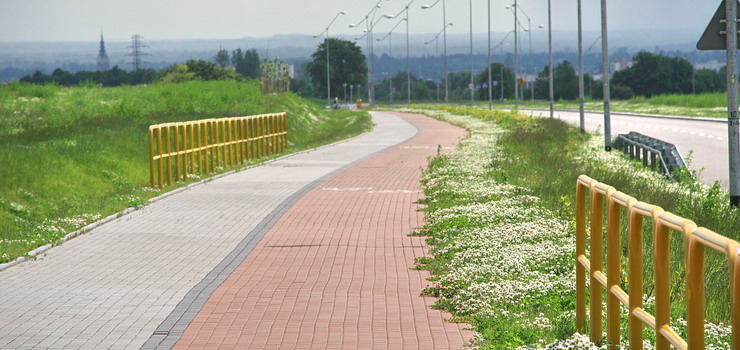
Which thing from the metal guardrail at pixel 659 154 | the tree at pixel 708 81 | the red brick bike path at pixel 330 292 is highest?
the tree at pixel 708 81

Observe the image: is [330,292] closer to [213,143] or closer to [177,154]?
[177,154]

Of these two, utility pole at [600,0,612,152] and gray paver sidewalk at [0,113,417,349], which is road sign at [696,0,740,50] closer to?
gray paver sidewalk at [0,113,417,349]

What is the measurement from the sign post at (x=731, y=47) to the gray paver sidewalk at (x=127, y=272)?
20.6 feet

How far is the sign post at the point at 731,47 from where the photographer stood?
1382cm

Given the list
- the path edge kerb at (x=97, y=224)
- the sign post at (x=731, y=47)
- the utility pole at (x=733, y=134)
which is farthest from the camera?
the utility pole at (x=733, y=134)

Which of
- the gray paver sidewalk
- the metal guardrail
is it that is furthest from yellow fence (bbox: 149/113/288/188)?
the metal guardrail

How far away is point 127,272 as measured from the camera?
10539 mm

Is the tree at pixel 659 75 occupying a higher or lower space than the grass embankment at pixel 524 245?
higher

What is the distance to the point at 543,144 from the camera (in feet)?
96.5

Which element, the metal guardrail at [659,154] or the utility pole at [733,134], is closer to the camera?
the utility pole at [733,134]

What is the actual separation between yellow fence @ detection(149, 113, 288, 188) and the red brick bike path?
5926mm

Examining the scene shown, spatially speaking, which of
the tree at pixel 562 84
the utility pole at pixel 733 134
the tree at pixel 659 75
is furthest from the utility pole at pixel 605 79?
the tree at pixel 659 75

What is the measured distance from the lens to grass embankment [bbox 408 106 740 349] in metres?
7.25

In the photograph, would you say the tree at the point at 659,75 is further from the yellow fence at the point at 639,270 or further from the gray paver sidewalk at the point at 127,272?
the yellow fence at the point at 639,270
